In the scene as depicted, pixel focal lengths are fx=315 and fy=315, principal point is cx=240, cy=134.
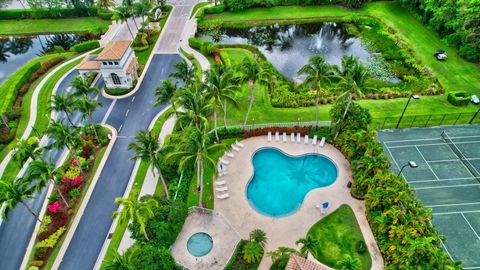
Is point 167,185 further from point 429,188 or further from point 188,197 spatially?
point 429,188

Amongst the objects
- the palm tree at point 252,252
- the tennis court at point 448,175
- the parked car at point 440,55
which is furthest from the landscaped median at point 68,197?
the parked car at point 440,55

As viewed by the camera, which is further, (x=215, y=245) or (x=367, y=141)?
(x=367, y=141)

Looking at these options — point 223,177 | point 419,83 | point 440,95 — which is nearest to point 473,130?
point 440,95

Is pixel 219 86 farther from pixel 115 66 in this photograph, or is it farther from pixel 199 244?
pixel 115 66


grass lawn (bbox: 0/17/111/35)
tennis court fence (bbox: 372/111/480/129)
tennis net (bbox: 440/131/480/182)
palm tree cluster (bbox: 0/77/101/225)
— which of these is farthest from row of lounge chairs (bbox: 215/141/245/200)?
grass lawn (bbox: 0/17/111/35)

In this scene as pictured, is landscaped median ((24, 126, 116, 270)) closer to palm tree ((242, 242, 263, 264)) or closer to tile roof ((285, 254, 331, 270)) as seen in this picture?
palm tree ((242, 242, 263, 264))

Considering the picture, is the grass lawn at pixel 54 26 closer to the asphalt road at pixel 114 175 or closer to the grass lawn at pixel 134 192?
the asphalt road at pixel 114 175

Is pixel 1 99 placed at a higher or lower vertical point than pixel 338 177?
lower
